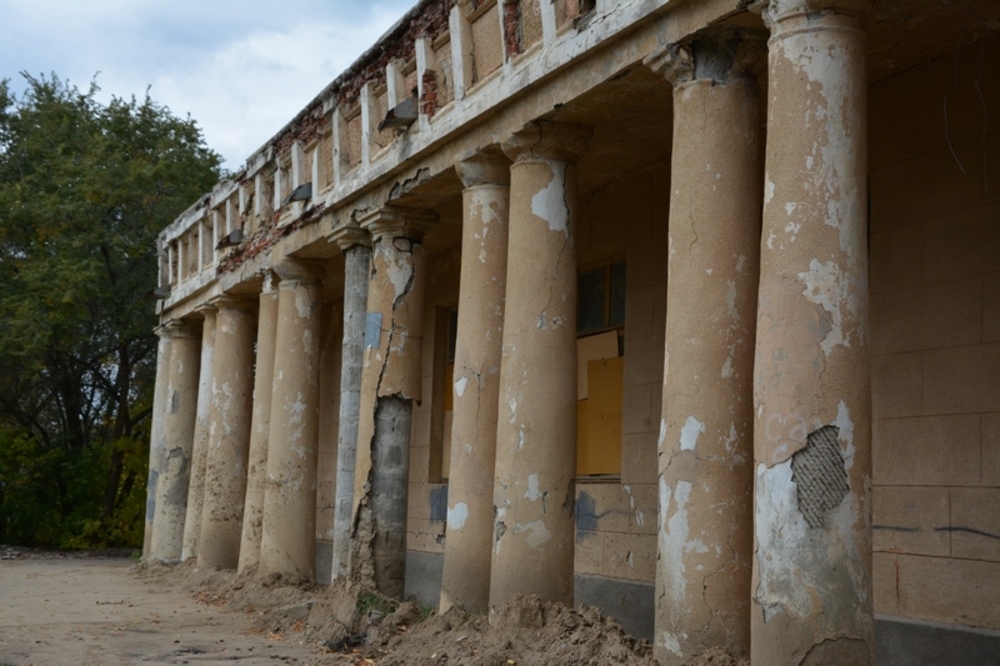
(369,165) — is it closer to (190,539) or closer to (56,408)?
(190,539)

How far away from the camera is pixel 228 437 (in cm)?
1700

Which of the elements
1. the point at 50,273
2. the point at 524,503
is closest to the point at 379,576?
the point at 524,503

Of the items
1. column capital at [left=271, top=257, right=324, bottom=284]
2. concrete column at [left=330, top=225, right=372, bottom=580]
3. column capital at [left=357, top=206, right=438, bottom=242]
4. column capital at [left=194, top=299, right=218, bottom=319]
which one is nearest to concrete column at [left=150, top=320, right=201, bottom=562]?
column capital at [left=194, top=299, right=218, bottom=319]

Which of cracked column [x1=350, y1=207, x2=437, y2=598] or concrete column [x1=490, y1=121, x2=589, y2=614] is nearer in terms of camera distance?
concrete column [x1=490, y1=121, x2=589, y2=614]

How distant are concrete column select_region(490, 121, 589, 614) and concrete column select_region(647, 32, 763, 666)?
5.95 feet

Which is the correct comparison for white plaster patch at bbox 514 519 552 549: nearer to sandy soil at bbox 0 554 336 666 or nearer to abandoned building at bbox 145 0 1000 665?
abandoned building at bbox 145 0 1000 665

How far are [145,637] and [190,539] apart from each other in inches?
270

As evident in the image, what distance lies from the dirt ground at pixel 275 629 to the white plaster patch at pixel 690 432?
1.28 meters

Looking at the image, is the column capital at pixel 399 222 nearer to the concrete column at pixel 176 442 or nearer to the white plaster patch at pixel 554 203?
the white plaster patch at pixel 554 203

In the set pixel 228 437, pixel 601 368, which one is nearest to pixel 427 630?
pixel 601 368

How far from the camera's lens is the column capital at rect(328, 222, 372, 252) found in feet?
43.0

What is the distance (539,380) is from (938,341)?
301cm

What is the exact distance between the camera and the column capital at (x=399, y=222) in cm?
1234

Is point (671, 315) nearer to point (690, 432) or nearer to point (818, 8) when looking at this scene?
point (690, 432)
